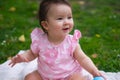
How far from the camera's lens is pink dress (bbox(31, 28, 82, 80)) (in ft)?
9.77

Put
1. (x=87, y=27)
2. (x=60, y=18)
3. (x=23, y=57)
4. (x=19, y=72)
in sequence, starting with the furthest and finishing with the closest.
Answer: (x=87, y=27) < (x=19, y=72) < (x=23, y=57) < (x=60, y=18)

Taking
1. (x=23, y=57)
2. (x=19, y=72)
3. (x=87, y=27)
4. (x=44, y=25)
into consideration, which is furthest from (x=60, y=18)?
(x=87, y=27)

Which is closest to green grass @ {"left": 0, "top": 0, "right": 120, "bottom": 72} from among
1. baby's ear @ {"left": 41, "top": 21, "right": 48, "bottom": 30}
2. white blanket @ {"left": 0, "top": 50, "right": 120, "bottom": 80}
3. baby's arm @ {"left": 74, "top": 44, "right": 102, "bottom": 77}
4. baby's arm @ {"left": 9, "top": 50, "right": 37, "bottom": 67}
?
white blanket @ {"left": 0, "top": 50, "right": 120, "bottom": 80}

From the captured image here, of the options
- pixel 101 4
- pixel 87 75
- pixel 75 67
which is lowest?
pixel 101 4

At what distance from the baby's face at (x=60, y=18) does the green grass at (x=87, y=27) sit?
3.44 ft

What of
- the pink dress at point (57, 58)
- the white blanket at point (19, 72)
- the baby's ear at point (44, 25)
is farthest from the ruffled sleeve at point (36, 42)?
the white blanket at point (19, 72)

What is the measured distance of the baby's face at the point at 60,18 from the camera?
287 cm

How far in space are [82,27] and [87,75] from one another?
187cm

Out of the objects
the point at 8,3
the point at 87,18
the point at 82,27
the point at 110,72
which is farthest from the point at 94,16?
the point at 110,72

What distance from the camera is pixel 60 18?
2.88 meters

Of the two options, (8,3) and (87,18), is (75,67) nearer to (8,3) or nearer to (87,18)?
(87,18)

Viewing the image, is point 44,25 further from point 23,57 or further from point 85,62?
point 85,62

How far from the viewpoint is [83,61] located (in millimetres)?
2955

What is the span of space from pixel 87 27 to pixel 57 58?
7.26 ft
